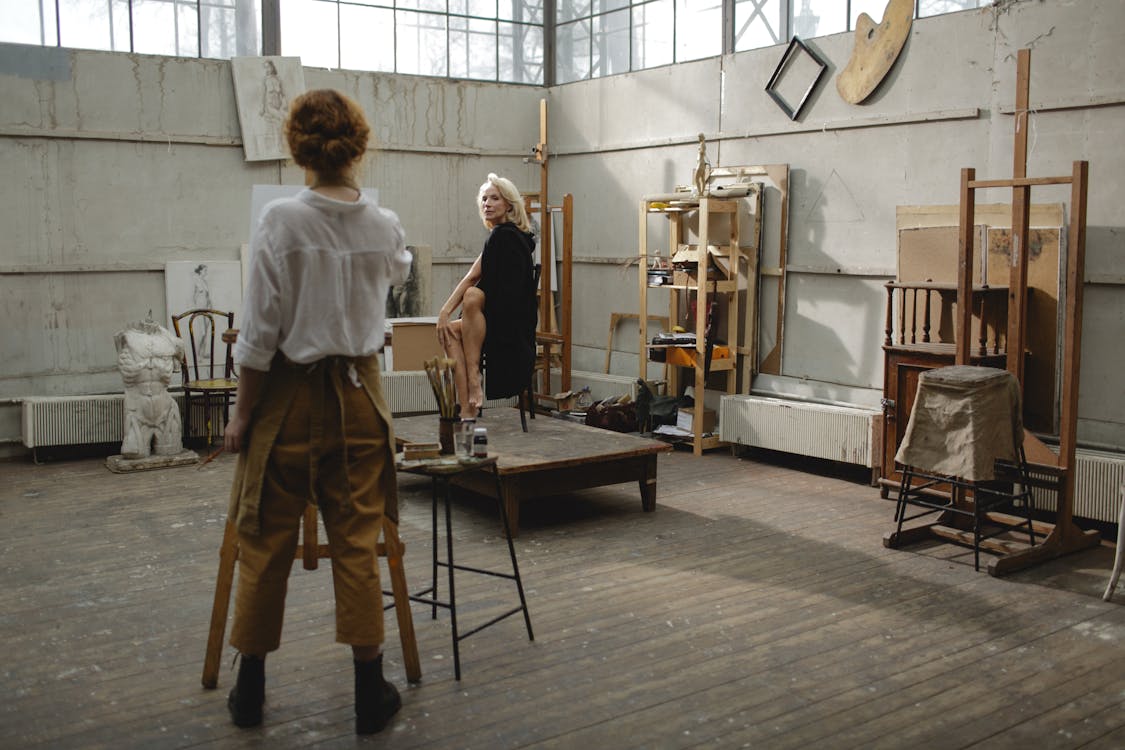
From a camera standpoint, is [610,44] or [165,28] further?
[610,44]

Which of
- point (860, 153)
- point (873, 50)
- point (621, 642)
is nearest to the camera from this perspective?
point (621, 642)

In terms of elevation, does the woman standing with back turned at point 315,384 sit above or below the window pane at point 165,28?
below

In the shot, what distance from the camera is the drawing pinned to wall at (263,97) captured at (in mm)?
7680

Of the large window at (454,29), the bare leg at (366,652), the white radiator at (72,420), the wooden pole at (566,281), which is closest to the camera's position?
the bare leg at (366,652)

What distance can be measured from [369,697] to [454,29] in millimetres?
6769

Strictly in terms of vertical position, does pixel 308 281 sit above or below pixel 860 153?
below

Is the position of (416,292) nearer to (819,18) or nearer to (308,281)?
(819,18)

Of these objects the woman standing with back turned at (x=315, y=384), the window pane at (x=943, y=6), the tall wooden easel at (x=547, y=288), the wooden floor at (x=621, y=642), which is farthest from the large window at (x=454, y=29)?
the woman standing with back turned at (x=315, y=384)

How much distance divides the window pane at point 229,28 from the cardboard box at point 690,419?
3980 mm

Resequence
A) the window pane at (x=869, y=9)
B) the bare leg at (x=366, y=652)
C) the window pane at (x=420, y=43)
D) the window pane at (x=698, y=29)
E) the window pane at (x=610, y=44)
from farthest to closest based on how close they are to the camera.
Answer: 1. the window pane at (x=420, y=43)
2. the window pane at (x=610, y=44)
3. the window pane at (x=698, y=29)
4. the window pane at (x=869, y=9)
5. the bare leg at (x=366, y=652)

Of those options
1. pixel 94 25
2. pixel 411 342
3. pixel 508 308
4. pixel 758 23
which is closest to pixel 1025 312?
pixel 508 308

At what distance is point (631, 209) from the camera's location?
8.30 m

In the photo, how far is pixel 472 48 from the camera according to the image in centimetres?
887

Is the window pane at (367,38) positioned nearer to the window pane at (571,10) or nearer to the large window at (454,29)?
the large window at (454,29)
